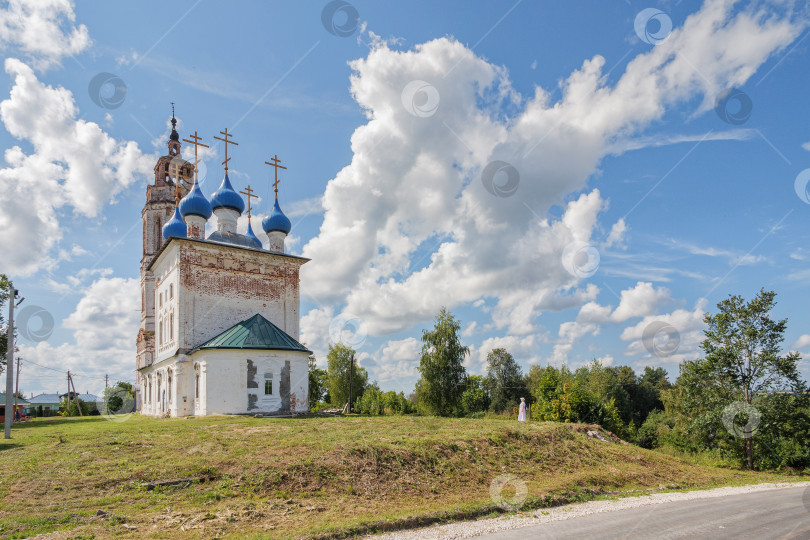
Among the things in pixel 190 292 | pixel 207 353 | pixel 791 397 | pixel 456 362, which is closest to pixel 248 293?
pixel 190 292

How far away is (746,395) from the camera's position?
2530cm

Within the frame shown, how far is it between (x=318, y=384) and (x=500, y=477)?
179ft

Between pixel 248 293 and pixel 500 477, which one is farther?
pixel 248 293

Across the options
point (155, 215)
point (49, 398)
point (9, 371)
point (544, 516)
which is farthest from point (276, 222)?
point (49, 398)

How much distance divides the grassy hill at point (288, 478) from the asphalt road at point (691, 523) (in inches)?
66.1

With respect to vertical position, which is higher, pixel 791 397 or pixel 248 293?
pixel 248 293

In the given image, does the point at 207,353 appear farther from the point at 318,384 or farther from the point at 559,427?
the point at 318,384

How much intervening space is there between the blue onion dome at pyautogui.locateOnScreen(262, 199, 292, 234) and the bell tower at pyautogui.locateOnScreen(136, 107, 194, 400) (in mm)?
20340
